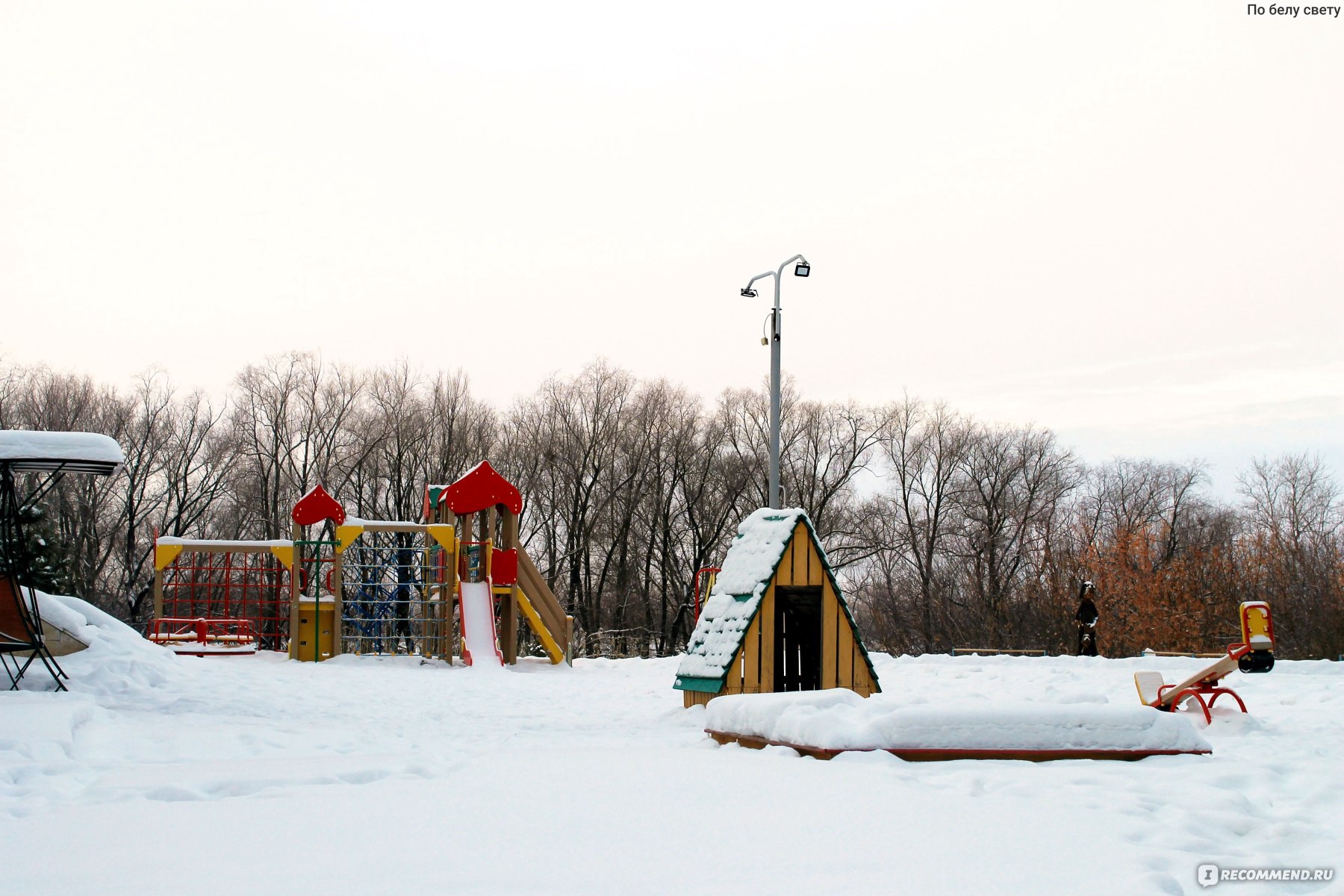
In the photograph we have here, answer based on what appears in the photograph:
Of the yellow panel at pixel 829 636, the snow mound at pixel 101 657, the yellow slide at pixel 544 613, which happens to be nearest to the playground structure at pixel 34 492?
the snow mound at pixel 101 657

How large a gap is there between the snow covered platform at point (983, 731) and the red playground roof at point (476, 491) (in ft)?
54.4

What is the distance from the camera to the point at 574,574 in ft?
146

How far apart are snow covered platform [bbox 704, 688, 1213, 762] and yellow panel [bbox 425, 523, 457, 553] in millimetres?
16406

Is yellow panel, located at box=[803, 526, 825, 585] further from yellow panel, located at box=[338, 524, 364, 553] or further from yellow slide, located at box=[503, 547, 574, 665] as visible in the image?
yellow panel, located at box=[338, 524, 364, 553]

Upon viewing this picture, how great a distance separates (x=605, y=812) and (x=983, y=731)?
3111 millimetres

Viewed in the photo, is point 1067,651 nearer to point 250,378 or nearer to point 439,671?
point 439,671

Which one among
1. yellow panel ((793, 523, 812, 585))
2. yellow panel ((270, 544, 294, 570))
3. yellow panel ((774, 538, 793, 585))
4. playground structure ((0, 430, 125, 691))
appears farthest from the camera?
yellow panel ((270, 544, 294, 570))

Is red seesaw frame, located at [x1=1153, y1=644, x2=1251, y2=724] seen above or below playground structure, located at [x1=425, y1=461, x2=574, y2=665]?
below

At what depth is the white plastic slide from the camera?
890 inches

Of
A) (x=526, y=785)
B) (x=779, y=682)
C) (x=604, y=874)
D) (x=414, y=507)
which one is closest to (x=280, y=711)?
(x=779, y=682)

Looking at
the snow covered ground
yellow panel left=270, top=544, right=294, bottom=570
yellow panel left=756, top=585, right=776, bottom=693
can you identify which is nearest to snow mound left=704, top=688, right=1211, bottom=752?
the snow covered ground

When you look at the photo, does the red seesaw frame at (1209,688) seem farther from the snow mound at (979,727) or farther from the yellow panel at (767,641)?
the yellow panel at (767,641)

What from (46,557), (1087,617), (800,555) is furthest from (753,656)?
(46,557)

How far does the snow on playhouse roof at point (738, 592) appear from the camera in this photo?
12.0 meters
